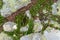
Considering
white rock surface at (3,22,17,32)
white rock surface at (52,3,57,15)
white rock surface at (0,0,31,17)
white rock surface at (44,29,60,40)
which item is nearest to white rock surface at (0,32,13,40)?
white rock surface at (3,22,17,32)

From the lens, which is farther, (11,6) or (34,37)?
(11,6)

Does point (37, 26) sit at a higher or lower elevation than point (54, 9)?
lower

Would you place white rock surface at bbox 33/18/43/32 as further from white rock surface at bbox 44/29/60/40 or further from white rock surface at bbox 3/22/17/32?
white rock surface at bbox 3/22/17/32

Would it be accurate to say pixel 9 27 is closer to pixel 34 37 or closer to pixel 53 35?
pixel 34 37

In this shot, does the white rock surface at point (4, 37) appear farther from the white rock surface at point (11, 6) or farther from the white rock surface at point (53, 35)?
the white rock surface at point (53, 35)

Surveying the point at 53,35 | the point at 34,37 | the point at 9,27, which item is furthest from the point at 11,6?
the point at 53,35

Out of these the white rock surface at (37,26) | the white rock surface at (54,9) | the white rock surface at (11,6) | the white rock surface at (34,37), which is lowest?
the white rock surface at (34,37)

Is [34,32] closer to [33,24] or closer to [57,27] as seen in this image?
[33,24]

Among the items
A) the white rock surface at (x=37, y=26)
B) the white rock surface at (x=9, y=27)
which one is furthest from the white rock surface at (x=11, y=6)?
the white rock surface at (x=37, y=26)

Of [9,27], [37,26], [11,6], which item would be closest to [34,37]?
[37,26]
